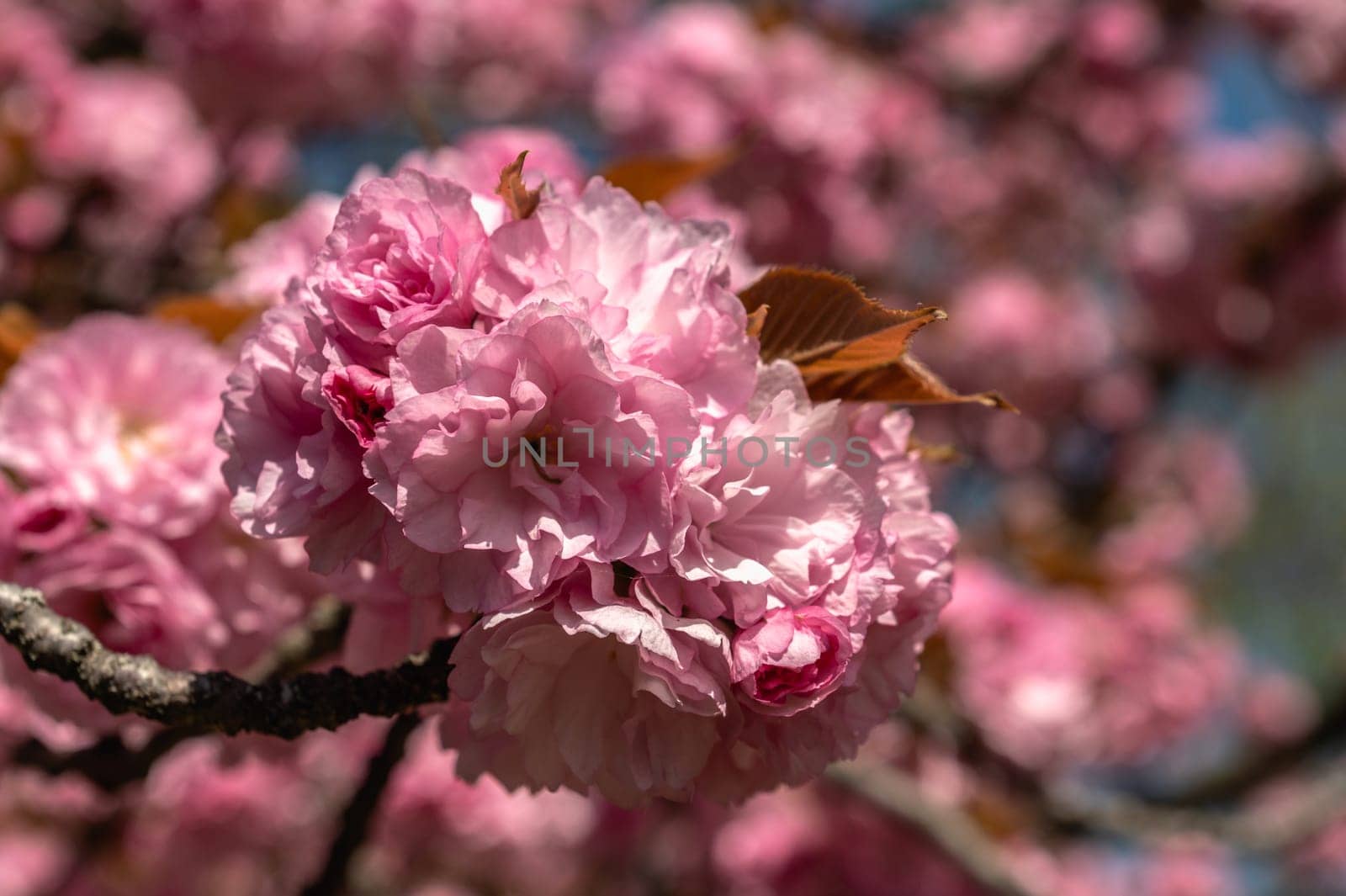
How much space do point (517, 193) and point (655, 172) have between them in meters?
0.48

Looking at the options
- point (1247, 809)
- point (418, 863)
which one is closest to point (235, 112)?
point (418, 863)

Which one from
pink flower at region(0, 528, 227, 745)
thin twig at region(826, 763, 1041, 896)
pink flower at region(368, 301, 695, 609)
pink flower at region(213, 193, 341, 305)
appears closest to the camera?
pink flower at region(368, 301, 695, 609)

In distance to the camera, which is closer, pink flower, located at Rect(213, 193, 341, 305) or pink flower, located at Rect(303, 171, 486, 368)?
pink flower, located at Rect(303, 171, 486, 368)

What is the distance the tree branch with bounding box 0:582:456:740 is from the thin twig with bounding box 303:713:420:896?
22 cm

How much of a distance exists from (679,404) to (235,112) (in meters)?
2.22

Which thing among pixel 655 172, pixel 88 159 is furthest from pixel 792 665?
pixel 88 159

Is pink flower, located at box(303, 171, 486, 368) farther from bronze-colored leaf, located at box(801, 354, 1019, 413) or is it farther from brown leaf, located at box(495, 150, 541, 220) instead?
bronze-colored leaf, located at box(801, 354, 1019, 413)

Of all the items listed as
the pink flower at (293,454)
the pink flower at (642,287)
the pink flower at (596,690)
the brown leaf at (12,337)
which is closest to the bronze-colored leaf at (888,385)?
the pink flower at (642,287)

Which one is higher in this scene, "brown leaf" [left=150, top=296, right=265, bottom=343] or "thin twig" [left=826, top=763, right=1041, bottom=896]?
"brown leaf" [left=150, top=296, right=265, bottom=343]

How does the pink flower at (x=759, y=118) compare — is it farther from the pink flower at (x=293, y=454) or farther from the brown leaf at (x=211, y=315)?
the pink flower at (x=293, y=454)

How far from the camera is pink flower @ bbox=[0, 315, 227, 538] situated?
1.06 metres

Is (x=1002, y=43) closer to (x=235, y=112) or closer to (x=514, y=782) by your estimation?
(x=235, y=112)

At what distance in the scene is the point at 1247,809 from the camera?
3.15 meters

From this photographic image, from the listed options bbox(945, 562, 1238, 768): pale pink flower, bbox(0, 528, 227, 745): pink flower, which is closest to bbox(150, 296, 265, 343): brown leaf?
bbox(0, 528, 227, 745): pink flower
